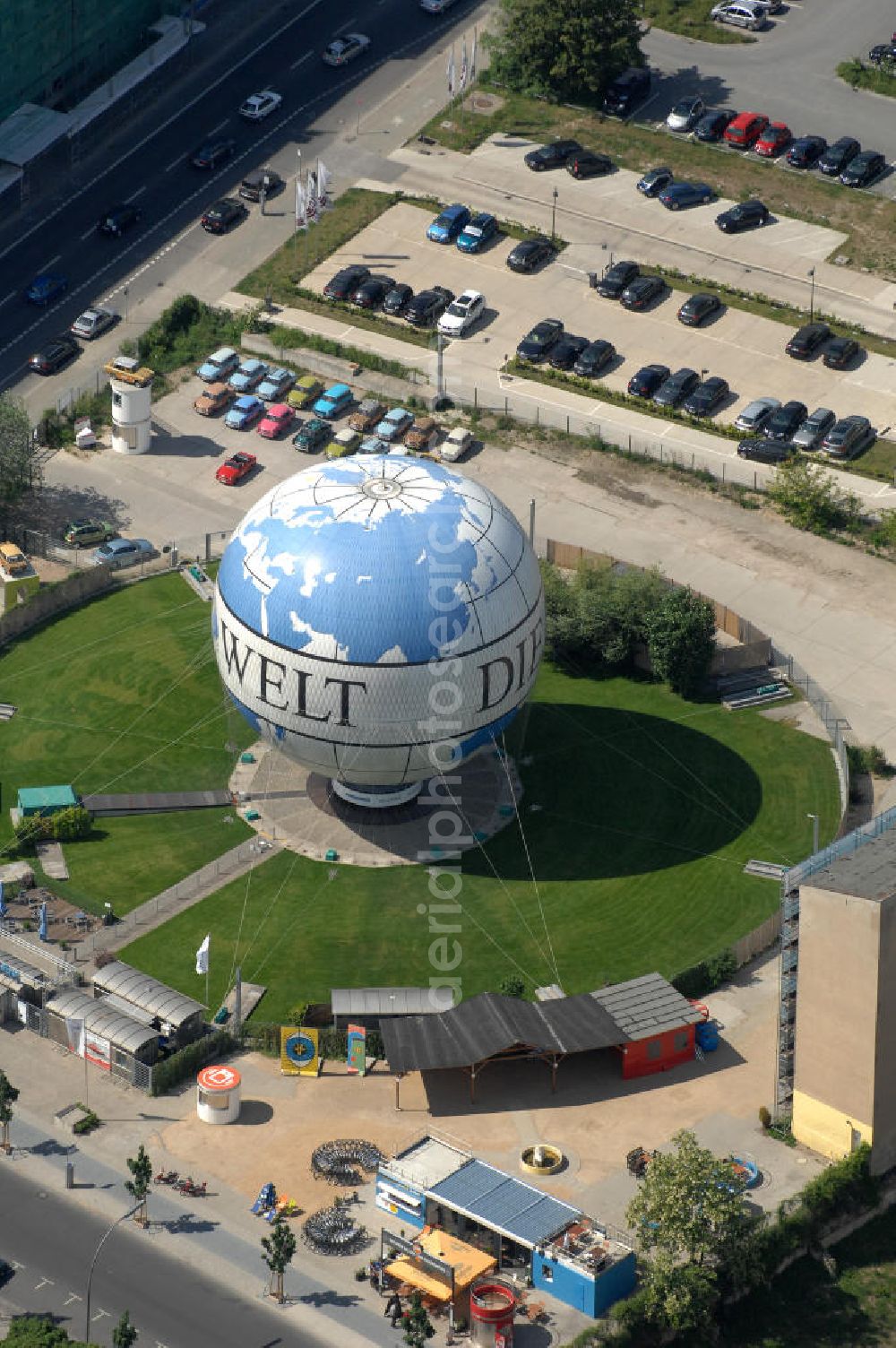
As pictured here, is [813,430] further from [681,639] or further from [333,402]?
[333,402]

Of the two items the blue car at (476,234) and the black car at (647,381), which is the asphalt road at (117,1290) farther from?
the blue car at (476,234)

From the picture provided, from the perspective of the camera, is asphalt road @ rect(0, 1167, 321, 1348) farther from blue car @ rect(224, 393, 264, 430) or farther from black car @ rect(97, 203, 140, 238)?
black car @ rect(97, 203, 140, 238)

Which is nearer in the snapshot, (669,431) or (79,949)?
(79,949)

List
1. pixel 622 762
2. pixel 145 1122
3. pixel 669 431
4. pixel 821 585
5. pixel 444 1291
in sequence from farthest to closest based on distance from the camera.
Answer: pixel 669 431 → pixel 821 585 → pixel 622 762 → pixel 145 1122 → pixel 444 1291

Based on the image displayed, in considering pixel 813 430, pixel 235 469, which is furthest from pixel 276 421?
pixel 813 430

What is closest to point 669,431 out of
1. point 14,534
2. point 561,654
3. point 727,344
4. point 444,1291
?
point 727,344

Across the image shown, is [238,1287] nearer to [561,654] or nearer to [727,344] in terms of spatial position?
[561,654]
